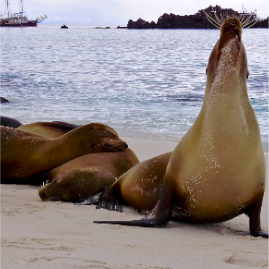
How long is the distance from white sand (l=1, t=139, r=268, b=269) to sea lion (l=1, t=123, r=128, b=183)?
1057mm

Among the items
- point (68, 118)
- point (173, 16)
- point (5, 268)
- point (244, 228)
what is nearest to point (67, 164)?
point (244, 228)

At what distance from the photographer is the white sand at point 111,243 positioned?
2.19 meters

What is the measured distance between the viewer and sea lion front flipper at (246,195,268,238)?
290 centimetres

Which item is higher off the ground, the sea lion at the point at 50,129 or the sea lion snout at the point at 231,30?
the sea lion snout at the point at 231,30

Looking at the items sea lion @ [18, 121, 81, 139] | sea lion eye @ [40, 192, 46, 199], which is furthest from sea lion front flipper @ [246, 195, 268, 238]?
sea lion @ [18, 121, 81, 139]

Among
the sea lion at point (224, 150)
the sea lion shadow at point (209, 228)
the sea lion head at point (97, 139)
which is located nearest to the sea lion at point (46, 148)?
the sea lion head at point (97, 139)

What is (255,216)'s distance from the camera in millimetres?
2947

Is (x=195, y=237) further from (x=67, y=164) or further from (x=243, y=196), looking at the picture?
(x=67, y=164)

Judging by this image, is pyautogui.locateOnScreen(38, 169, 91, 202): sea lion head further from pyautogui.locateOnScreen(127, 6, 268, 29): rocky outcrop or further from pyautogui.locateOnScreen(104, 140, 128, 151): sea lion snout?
pyautogui.locateOnScreen(127, 6, 268, 29): rocky outcrop

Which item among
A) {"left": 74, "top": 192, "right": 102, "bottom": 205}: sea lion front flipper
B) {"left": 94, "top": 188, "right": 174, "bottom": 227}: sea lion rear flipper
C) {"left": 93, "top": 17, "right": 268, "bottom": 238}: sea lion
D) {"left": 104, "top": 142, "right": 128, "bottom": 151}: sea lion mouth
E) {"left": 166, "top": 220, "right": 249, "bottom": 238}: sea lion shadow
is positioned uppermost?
{"left": 93, "top": 17, "right": 268, "bottom": 238}: sea lion

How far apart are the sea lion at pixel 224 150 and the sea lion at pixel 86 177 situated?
110 cm

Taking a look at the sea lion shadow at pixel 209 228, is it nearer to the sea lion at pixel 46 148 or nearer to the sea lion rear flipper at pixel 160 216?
the sea lion rear flipper at pixel 160 216

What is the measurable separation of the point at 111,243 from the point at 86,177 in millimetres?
1555

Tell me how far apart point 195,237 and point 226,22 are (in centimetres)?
121
